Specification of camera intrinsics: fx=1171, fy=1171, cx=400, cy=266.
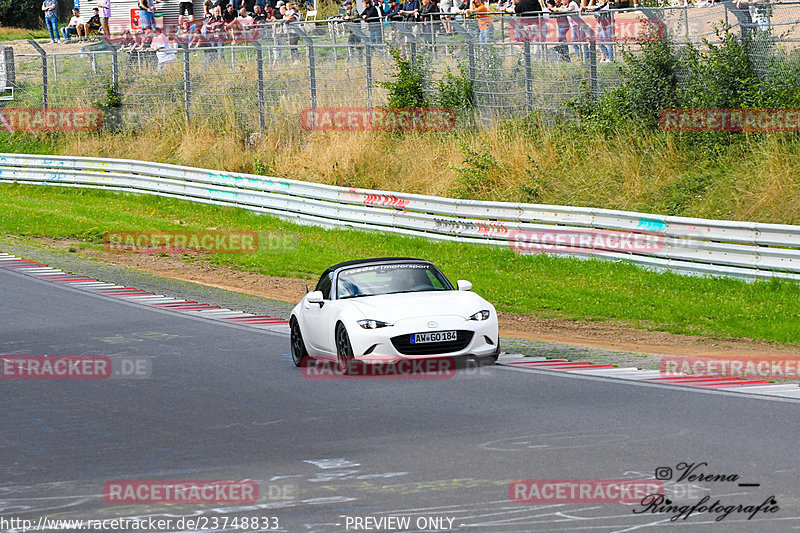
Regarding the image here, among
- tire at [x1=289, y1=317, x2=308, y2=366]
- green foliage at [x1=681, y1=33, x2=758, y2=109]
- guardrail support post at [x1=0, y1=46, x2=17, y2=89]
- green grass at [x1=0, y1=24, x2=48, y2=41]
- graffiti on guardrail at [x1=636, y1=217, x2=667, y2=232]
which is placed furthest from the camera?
green grass at [x1=0, y1=24, x2=48, y2=41]

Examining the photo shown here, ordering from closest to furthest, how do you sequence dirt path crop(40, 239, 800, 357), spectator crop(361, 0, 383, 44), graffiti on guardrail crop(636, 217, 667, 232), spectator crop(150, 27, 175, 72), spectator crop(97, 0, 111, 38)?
dirt path crop(40, 239, 800, 357)
graffiti on guardrail crop(636, 217, 667, 232)
spectator crop(361, 0, 383, 44)
spectator crop(150, 27, 175, 72)
spectator crop(97, 0, 111, 38)

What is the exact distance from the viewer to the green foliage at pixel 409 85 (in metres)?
29.3

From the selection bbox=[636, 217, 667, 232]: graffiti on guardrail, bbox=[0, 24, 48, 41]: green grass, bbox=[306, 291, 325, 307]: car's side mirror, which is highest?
bbox=[0, 24, 48, 41]: green grass

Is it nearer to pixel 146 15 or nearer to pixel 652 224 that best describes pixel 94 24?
pixel 146 15

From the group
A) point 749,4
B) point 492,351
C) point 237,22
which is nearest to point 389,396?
point 492,351

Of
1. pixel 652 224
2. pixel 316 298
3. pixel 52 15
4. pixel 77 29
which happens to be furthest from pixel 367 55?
pixel 52 15

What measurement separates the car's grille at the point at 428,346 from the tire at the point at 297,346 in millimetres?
1786

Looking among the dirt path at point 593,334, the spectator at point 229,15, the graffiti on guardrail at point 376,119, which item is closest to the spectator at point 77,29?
the spectator at point 229,15

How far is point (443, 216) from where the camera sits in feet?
78.2

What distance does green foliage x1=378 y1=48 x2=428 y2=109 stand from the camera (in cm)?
2927

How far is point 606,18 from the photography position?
24.1 meters

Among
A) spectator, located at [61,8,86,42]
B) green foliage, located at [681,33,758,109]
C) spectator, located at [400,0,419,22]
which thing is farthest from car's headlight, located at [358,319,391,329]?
spectator, located at [61,8,86,42]

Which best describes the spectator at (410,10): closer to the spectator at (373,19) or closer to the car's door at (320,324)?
the spectator at (373,19)

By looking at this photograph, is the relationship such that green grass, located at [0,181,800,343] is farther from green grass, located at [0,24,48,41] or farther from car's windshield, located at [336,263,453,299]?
green grass, located at [0,24,48,41]
